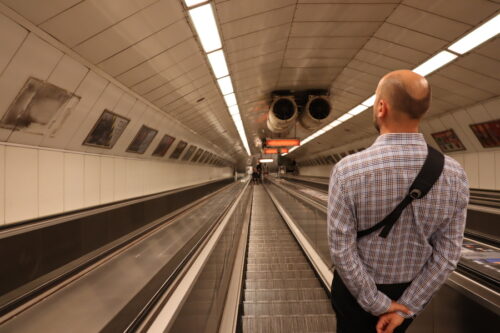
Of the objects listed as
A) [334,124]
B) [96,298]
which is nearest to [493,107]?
[334,124]

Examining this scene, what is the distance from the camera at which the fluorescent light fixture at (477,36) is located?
4.13 m

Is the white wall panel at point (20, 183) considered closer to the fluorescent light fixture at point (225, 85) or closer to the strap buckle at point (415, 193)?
the fluorescent light fixture at point (225, 85)

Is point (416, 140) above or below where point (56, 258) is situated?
above

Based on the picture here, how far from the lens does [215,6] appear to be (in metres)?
3.73

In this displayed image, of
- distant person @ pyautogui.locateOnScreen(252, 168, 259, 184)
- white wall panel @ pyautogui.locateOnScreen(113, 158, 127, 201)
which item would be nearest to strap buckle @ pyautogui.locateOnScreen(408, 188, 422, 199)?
white wall panel @ pyautogui.locateOnScreen(113, 158, 127, 201)

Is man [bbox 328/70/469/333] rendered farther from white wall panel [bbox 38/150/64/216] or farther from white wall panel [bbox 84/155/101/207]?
white wall panel [bbox 84/155/101/207]

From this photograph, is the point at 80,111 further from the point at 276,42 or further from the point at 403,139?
the point at 403,139

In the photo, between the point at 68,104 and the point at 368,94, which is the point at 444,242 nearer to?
the point at 68,104

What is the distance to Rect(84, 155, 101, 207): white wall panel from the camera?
538cm

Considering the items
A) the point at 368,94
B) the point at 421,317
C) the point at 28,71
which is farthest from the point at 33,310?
the point at 368,94

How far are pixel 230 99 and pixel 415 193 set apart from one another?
776 cm

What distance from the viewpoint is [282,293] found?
4047mm

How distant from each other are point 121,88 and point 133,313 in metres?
4.44

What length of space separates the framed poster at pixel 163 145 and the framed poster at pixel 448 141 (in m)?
8.84
